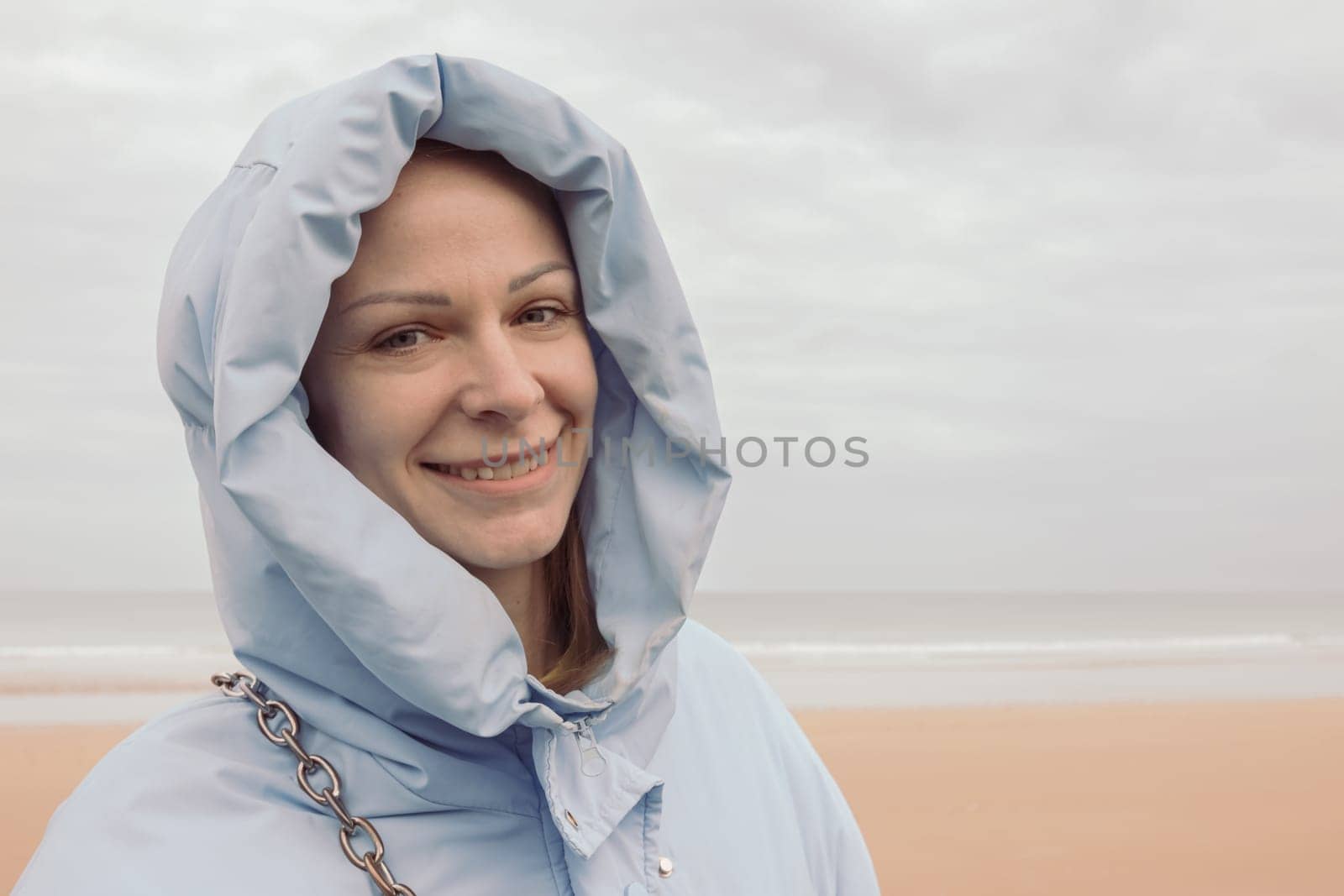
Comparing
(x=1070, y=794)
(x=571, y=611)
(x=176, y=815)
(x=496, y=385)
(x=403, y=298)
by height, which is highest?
(x=403, y=298)

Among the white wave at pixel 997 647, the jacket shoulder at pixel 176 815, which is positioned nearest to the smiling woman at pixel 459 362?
the jacket shoulder at pixel 176 815

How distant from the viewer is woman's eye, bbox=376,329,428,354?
160 centimetres

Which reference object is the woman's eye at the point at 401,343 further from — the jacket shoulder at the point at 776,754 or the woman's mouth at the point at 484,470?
the jacket shoulder at the point at 776,754

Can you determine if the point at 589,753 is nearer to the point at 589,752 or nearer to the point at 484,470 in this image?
the point at 589,752

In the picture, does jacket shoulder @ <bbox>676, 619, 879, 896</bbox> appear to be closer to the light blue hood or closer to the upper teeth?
the light blue hood

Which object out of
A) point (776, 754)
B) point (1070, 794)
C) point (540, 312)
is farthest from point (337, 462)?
point (1070, 794)

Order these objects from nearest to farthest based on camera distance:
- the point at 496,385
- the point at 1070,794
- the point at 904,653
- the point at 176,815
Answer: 1. the point at 176,815
2. the point at 496,385
3. the point at 1070,794
4. the point at 904,653

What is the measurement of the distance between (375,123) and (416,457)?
0.42m

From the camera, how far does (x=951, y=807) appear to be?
7238mm

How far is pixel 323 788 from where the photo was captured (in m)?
1.46

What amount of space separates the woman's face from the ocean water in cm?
965

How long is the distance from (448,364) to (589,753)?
54cm

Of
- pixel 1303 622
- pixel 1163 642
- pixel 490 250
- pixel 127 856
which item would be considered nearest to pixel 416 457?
pixel 490 250

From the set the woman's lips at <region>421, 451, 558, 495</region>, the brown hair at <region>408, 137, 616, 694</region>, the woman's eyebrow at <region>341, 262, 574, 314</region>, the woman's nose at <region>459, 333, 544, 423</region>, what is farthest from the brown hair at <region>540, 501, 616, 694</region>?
the woman's eyebrow at <region>341, 262, 574, 314</region>
